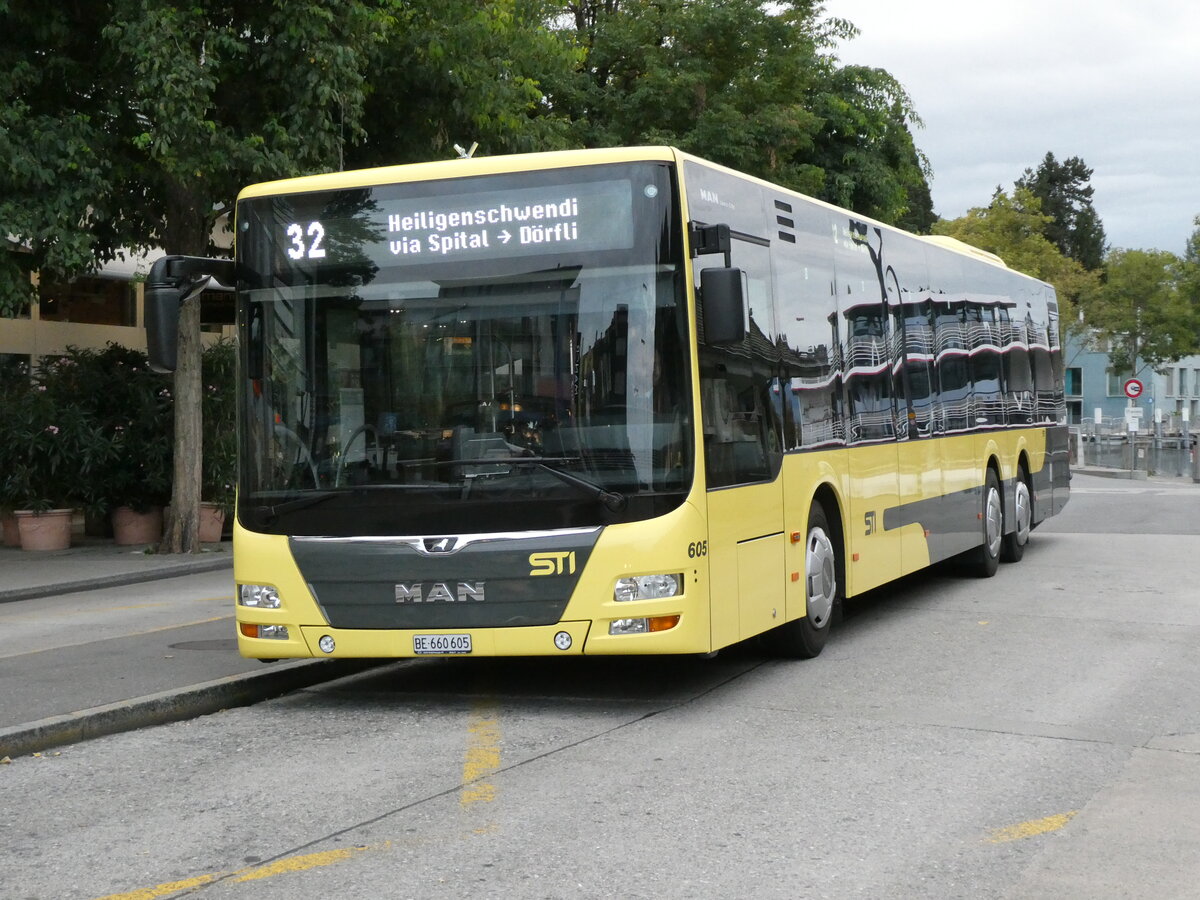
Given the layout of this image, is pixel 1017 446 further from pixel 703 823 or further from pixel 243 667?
pixel 703 823

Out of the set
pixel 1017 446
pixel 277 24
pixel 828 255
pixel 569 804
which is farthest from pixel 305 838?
pixel 277 24

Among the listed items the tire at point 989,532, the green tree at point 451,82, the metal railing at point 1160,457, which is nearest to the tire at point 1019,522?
the tire at point 989,532

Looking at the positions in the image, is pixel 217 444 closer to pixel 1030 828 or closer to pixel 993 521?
pixel 993 521

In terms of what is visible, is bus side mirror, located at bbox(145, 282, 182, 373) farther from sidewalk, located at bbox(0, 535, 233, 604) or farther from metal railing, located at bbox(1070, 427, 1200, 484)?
metal railing, located at bbox(1070, 427, 1200, 484)

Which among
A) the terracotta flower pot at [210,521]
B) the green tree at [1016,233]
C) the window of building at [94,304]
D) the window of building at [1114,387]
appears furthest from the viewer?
the window of building at [1114,387]

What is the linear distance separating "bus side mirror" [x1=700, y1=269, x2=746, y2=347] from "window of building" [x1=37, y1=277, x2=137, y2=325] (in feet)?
67.8

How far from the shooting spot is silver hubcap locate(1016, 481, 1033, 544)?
17.3 m

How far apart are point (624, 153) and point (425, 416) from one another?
68.2 inches

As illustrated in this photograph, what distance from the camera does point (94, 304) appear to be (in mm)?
28859

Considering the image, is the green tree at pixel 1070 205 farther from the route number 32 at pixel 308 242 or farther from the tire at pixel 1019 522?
the route number 32 at pixel 308 242

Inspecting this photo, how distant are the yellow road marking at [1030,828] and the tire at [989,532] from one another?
9.62 meters

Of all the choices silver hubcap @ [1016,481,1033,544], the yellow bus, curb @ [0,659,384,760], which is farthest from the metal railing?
the yellow bus

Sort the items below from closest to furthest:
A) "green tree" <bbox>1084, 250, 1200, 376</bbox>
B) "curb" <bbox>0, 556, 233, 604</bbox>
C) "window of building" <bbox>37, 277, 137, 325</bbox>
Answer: "curb" <bbox>0, 556, 233, 604</bbox>
"window of building" <bbox>37, 277, 137, 325</bbox>
"green tree" <bbox>1084, 250, 1200, 376</bbox>

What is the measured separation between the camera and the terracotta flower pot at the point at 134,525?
2261 centimetres
